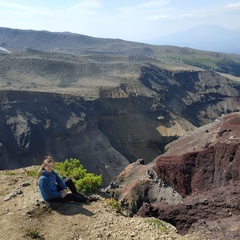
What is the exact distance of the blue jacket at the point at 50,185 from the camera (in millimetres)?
10047

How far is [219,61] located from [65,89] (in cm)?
9755

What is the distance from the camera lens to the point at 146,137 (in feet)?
175

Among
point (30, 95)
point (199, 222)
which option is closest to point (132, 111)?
point (30, 95)

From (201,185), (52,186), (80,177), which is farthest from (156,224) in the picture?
(201,185)

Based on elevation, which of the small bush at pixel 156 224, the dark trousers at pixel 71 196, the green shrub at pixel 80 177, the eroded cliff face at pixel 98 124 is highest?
the dark trousers at pixel 71 196

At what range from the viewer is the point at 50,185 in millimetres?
10180

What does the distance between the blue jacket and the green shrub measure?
93.6 inches

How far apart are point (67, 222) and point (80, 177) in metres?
4.04

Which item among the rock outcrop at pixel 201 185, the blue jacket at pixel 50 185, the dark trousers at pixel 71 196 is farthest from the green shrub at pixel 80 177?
the rock outcrop at pixel 201 185

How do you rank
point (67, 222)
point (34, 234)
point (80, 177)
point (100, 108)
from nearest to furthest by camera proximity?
point (34, 234), point (67, 222), point (80, 177), point (100, 108)

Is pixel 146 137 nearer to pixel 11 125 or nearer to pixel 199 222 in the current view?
pixel 11 125

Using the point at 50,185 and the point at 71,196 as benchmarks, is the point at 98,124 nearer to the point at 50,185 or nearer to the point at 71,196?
the point at 71,196

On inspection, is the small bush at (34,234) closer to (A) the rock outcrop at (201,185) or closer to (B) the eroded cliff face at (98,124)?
(A) the rock outcrop at (201,185)

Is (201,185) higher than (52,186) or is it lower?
lower
